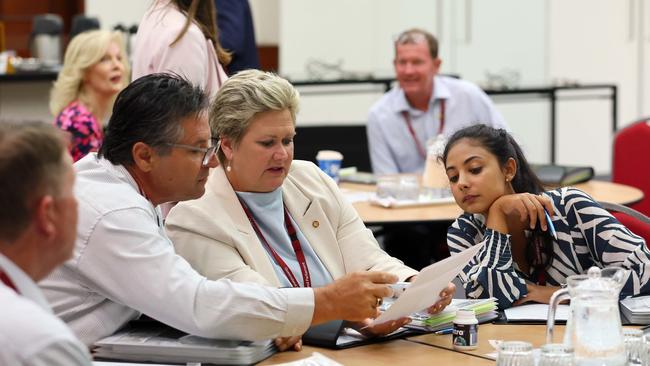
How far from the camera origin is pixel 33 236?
1.47m

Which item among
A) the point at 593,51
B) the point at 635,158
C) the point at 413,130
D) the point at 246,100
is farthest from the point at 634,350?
the point at 593,51

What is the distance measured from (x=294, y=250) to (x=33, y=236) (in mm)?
1352

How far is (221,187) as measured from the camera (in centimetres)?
269

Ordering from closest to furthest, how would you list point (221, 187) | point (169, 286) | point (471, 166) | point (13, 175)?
point (13, 175), point (169, 286), point (221, 187), point (471, 166)

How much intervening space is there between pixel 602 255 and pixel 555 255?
0.13 metres

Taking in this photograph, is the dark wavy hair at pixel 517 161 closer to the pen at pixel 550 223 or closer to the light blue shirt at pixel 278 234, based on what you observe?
the pen at pixel 550 223

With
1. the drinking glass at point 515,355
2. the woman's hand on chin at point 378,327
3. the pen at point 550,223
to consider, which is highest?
the pen at point 550,223

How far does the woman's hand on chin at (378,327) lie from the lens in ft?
7.73

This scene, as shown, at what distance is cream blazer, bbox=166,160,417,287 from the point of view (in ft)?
8.32

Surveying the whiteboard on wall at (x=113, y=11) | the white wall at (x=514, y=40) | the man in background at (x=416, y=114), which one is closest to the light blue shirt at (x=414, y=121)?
the man in background at (x=416, y=114)

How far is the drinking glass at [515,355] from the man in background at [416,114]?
3.20 m

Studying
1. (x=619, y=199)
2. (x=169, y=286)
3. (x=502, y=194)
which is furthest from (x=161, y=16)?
(x=619, y=199)

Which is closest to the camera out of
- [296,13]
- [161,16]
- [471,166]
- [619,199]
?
→ [471,166]

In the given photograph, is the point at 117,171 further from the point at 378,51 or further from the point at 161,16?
the point at 378,51
